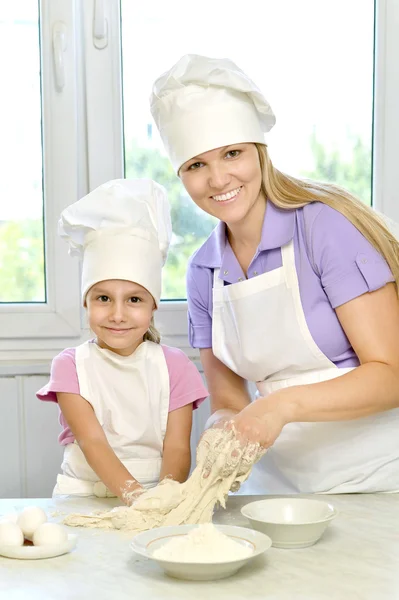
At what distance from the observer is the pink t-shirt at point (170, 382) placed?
166 cm

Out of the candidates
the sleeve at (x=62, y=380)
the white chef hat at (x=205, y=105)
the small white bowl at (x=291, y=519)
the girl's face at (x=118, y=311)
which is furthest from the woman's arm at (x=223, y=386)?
the small white bowl at (x=291, y=519)

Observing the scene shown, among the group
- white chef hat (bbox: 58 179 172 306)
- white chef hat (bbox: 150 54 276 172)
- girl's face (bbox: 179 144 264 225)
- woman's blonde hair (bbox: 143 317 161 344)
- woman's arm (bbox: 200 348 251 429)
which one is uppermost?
white chef hat (bbox: 150 54 276 172)

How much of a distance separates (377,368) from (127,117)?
1.22 metres

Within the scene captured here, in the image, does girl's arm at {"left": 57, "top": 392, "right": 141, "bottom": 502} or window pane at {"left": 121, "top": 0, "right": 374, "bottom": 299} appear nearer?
girl's arm at {"left": 57, "top": 392, "right": 141, "bottom": 502}

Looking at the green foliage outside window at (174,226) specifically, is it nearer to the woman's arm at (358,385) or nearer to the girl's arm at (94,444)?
the girl's arm at (94,444)

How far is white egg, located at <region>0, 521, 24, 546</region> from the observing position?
1140 millimetres

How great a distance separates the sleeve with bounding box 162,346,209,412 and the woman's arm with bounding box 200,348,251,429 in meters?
0.13

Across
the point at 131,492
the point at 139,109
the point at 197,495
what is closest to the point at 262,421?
the point at 197,495

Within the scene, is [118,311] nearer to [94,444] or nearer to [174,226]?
[94,444]

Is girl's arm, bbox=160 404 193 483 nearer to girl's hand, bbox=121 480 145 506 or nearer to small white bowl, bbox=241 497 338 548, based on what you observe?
girl's hand, bbox=121 480 145 506

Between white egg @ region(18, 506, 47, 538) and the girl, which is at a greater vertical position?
the girl

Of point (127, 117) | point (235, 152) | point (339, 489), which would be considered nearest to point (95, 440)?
point (339, 489)

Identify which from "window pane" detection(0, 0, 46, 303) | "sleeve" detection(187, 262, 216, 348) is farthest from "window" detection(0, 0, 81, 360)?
"sleeve" detection(187, 262, 216, 348)

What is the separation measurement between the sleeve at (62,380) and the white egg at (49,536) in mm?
516
